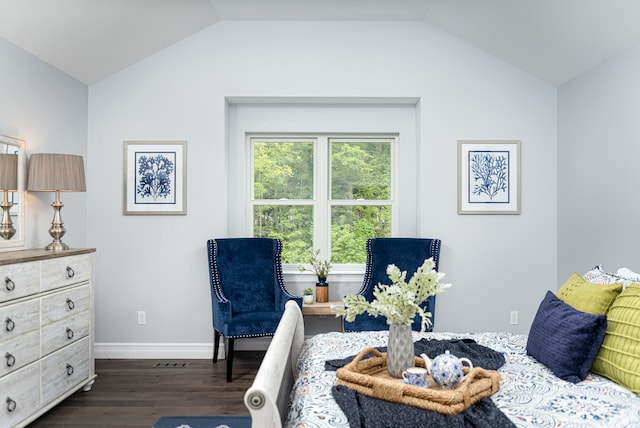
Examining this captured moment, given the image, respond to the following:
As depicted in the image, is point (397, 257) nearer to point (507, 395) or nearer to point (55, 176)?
point (507, 395)

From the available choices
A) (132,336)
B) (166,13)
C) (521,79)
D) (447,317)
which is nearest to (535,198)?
(521,79)

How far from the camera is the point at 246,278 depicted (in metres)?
3.94

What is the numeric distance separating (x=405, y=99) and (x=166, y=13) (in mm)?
2159

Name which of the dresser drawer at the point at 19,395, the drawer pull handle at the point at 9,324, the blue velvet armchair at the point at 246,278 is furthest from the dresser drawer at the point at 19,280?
the blue velvet armchair at the point at 246,278

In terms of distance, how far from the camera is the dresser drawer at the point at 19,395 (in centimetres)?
241

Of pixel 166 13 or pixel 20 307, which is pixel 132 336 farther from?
pixel 166 13

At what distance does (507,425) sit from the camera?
1.37 metres

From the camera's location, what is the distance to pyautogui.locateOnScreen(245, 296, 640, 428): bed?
1371mm

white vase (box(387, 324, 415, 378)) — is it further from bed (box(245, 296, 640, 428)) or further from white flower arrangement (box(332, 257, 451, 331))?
bed (box(245, 296, 640, 428))

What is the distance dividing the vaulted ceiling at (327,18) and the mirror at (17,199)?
27.8 inches

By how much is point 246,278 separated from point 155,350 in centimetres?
108

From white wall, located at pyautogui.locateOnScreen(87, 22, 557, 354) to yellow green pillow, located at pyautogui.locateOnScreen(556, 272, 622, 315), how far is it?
202 centimetres

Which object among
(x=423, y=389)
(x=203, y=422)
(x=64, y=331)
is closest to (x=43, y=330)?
(x=64, y=331)

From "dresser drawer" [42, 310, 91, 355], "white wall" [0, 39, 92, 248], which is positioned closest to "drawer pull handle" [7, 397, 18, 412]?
"dresser drawer" [42, 310, 91, 355]
